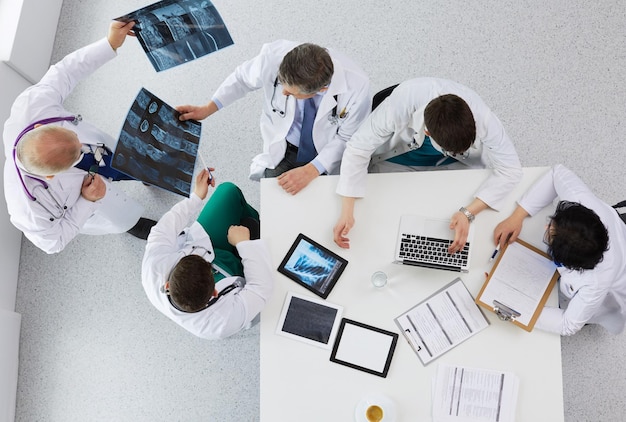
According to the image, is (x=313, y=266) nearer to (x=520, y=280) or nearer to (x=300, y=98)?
(x=300, y=98)

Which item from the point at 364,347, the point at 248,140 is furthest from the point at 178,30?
the point at 364,347

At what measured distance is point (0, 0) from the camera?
9.07 ft

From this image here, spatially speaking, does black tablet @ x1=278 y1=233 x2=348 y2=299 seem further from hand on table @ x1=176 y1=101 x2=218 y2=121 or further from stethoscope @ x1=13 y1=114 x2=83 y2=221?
stethoscope @ x1=13 y1=114 x2=83 y2=221

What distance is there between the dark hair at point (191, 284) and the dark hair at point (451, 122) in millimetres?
878

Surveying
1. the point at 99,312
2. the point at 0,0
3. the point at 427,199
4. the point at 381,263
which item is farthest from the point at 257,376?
the point at 0,0

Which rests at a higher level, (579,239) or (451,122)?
(451,122)

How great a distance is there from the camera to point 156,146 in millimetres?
1975

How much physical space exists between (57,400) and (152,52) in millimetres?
1842

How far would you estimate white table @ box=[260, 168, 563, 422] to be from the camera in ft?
5.69

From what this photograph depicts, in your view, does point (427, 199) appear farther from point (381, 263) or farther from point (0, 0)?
point (0, 0)

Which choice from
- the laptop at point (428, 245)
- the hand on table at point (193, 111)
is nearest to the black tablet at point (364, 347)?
the laptop at point (428, 245)

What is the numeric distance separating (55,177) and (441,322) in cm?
157

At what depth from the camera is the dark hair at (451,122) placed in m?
1.61

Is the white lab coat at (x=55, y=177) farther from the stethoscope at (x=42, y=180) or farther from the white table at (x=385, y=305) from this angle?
the white table at (x=385, y=305)
